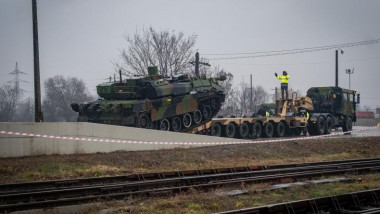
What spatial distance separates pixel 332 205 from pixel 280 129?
63.7 feet

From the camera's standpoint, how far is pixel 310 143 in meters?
21.7

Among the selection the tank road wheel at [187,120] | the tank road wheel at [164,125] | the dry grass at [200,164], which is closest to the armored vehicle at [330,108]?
the dry grass at [200,164]

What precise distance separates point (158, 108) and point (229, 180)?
1034 centimetres

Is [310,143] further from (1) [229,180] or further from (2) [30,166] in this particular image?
(2) [30,166]

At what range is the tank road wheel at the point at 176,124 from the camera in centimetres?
2278

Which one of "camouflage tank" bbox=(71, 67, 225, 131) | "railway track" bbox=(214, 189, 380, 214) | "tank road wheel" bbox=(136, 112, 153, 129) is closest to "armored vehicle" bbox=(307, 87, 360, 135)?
"camouflage tank" bbox=(71, 67, 225, 131)

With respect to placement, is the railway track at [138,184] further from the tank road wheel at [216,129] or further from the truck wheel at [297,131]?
the truck wheel at [297,131]

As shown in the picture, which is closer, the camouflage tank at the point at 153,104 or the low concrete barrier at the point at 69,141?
the low concrete barrier at the point at 69,141

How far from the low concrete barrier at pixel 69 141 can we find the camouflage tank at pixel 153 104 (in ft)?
6.63

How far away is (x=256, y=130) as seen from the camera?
85.9 ft

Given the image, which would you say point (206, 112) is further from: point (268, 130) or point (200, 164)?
point (200, 164)

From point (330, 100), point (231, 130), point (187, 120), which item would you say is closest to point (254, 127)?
point (231, 130)

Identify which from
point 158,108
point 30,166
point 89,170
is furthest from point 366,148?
point 30,166

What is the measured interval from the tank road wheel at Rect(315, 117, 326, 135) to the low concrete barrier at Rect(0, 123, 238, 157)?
12.8 meters
